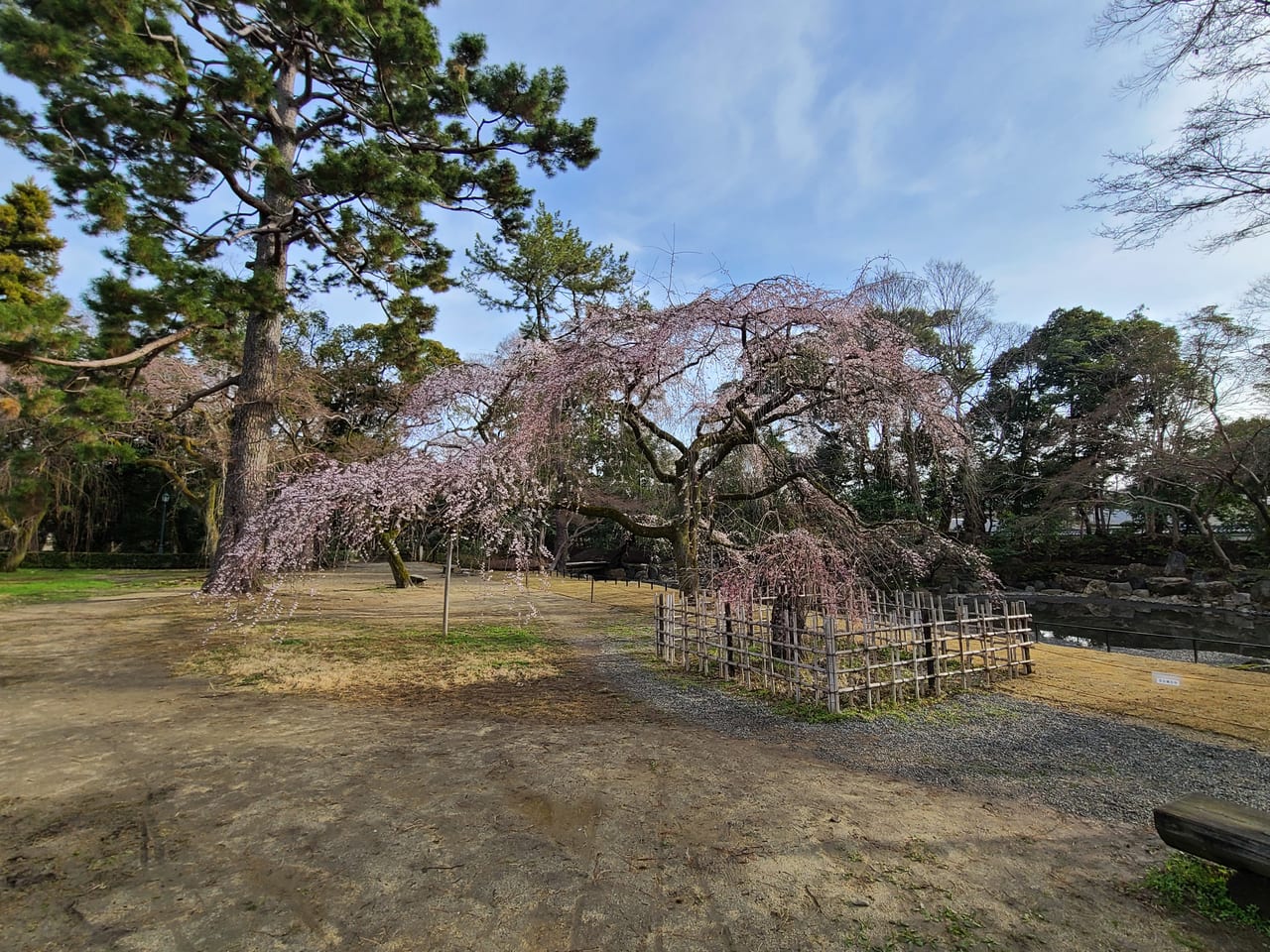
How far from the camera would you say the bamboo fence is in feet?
17.2

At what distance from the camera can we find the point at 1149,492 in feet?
65.8

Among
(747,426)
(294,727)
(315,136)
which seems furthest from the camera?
(315,136)

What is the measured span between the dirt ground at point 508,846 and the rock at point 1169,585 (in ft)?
62.7

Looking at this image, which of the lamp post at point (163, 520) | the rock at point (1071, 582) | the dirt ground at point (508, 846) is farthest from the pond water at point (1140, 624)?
the lamp post at point (163, 520)

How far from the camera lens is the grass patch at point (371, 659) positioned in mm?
6074

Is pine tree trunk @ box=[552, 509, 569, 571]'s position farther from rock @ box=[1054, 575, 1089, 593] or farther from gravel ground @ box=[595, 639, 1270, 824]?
gravel ground @ box=[595, 639, 1270, 824]

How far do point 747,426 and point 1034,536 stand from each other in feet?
63.4

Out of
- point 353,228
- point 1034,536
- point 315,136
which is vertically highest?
point 315,136

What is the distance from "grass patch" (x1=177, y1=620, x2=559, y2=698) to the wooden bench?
5.32 meters

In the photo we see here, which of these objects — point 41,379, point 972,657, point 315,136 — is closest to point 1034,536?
point 972,657

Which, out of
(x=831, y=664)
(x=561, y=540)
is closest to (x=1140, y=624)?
(x=831, y=664)

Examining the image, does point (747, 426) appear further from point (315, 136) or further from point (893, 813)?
point (315, 136)

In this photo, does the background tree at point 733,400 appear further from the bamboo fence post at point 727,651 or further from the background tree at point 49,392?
the background tree at point 49,392

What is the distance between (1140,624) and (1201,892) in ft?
53.5
